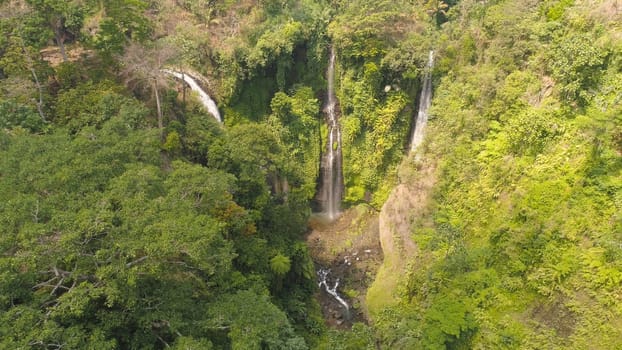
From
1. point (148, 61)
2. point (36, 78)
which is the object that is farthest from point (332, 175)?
point (36, 78)

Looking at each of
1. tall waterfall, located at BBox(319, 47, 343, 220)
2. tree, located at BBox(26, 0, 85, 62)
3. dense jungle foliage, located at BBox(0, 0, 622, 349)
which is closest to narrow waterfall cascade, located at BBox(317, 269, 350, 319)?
dense jungle foliage, located at BBox(0, 0, 622, 349)

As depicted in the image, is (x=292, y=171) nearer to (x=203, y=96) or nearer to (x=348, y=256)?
(x=348, y=256)

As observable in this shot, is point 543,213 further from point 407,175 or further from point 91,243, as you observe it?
point 91,243

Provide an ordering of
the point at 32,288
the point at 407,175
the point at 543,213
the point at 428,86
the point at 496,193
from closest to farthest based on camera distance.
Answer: the point at 32,288 → the point at 543,213 → the point at 496,193 → the point at 407,175 → the point at 428,86

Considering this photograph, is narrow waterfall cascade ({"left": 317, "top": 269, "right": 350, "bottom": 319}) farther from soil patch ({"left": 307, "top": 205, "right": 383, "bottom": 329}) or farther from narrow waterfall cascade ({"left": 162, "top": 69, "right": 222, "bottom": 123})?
narrow waterfall cascade ({"left": 162, "top": 69, "right": 222, "bottom": 123})

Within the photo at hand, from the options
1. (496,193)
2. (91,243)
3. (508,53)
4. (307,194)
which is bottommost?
(307,194)

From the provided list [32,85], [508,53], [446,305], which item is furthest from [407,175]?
[32,85]

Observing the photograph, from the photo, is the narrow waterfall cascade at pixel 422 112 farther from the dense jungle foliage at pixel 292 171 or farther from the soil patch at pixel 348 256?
the soil patch at pixel 348 256
